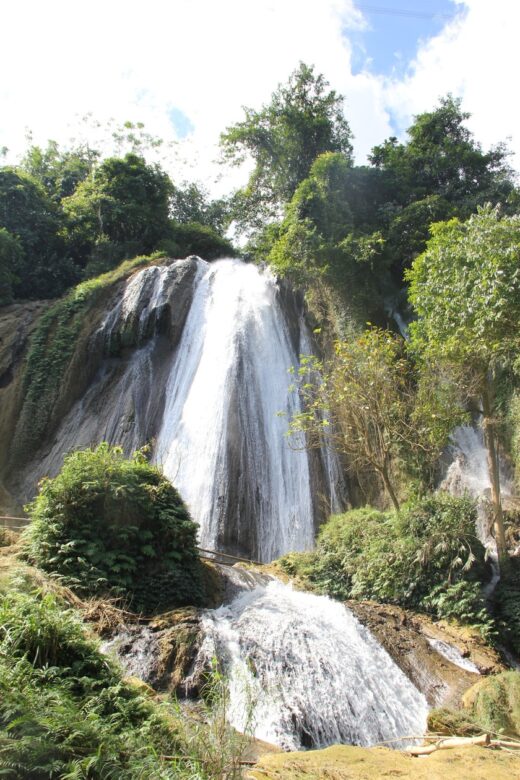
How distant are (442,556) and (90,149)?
36.7m

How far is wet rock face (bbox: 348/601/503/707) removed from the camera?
26.1 ft

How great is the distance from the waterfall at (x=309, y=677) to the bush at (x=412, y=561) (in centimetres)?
196

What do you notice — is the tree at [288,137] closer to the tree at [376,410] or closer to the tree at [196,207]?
the tree at [196,207]

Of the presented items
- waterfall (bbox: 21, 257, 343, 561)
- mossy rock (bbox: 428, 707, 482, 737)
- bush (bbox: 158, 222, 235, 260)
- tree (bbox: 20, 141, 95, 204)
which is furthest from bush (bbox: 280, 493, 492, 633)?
tree (bbox: 20, 141, 95, 204)

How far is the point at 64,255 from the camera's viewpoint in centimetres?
2712

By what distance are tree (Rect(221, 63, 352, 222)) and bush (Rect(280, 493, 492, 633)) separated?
21.7 m

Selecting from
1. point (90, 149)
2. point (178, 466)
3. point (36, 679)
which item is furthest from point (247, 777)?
point (90, 149)

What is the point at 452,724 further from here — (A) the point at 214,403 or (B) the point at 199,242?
(B) the point at 199,242

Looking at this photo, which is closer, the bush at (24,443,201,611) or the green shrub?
→ the bush at (24,443,201,611)

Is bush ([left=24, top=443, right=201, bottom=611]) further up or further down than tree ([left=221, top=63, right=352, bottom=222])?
further down

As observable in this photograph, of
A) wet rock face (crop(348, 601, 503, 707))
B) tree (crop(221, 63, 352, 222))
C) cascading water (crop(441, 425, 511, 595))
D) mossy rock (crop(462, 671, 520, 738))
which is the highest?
tree (crop(221, 63, 352, 222))

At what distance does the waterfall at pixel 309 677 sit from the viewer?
21.0 ft

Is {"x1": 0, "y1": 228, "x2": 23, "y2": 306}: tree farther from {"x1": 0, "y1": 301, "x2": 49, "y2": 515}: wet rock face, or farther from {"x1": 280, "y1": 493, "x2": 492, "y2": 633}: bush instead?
{"x1": 280, "y1": 493, "x2": 492, "y2": 633}: bush

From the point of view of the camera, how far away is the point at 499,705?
21.3 ft
